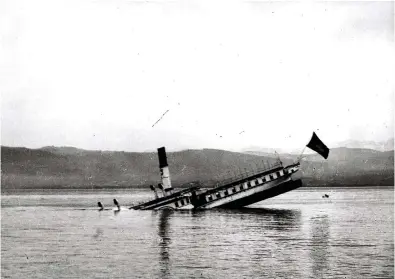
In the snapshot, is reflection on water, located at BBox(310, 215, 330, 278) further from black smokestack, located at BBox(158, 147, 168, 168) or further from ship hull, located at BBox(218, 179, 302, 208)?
black smokestack, located at BBox(158, 147, 168, 168)

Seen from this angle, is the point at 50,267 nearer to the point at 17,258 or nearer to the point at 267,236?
the point at 17,258

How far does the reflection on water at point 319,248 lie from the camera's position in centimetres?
2867

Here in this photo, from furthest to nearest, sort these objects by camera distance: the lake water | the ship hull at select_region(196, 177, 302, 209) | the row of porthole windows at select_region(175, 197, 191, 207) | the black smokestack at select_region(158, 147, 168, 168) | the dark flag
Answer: the black smokestack at select_region(158, 147, 168, 168), the row of porthole windows at select_region(175, 197, 191, 207), the ship hull at select_region(196, 177, 302, 209), the dark flag, the lake water

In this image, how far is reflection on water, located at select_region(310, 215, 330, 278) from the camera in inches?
1129

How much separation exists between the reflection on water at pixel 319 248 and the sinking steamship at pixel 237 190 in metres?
7.25

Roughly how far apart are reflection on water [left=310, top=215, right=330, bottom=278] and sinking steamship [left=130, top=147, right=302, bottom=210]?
725 cm

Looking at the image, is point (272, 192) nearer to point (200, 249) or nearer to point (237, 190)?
point (237, 190)

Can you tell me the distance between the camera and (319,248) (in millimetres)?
36062

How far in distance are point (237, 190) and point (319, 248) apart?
86.3 feet

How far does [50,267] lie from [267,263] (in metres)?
10.7

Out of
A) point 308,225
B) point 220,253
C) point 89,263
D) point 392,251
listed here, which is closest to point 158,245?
point 220,253

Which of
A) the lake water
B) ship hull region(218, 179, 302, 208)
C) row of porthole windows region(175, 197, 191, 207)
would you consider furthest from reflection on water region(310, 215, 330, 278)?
row of porthole windows region(175, 197, 191, 207)

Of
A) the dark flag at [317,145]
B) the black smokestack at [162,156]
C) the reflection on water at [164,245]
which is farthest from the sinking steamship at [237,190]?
the dark flag at [317,145]

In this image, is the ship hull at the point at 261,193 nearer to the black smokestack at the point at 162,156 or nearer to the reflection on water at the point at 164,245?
the reflection on water at the point at 164,245
